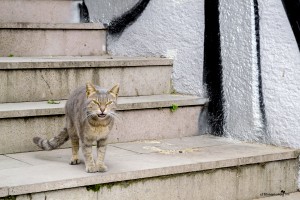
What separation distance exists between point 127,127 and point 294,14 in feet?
5.11

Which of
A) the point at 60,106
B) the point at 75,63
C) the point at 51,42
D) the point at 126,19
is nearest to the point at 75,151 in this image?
the point at 60,106

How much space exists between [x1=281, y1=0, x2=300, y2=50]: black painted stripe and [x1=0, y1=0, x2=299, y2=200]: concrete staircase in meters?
0.91

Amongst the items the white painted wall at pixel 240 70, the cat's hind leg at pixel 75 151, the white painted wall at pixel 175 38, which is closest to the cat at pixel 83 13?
the white painted wall at pixel 175 38

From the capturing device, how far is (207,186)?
13.9 feet

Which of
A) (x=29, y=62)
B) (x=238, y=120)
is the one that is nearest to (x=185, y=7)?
(x=238, y=120)

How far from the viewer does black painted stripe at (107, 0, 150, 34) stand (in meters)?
5.91

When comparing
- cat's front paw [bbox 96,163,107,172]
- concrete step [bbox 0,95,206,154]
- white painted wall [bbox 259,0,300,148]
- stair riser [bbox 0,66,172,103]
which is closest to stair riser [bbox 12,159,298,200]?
cat's front paw [bbox 96,163,107,172]

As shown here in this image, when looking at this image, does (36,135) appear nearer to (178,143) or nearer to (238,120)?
(178,143)

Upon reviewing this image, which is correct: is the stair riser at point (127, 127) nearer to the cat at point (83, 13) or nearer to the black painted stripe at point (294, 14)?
the black painted stripe at point (294, 14)

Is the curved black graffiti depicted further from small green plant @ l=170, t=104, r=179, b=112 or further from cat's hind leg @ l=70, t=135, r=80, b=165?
cat's hind leg @ l=70, t=135, r=80, b=165

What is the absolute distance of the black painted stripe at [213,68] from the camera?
203 inches

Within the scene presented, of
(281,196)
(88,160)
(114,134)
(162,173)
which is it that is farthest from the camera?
(114,134)

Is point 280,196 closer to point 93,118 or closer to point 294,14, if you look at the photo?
point 294,14

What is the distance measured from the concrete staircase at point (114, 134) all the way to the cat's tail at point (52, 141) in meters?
0.09
